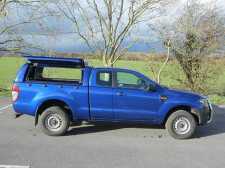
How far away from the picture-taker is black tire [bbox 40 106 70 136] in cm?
986

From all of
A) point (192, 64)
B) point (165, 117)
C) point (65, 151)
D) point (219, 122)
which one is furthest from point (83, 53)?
point (65, 151)

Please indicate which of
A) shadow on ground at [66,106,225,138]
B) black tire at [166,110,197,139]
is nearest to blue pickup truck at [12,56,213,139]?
black tire at [166,110,197,139]

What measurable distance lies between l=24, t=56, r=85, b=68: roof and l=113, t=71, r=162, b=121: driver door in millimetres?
1026

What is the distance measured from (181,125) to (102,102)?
1.90 m

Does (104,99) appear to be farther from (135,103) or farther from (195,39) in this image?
(195,39)

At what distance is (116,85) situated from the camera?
10141mm

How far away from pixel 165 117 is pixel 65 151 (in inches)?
110

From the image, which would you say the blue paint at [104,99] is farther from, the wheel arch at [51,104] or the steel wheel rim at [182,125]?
the steel wheel rim at [182,125]

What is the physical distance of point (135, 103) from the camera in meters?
10.0

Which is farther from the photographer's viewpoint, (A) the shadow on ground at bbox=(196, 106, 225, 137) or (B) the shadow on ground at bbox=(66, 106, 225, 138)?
(A) the shadow on ground at bbox=(196, 106, 225, 137)

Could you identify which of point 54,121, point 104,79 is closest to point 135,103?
point 104,79

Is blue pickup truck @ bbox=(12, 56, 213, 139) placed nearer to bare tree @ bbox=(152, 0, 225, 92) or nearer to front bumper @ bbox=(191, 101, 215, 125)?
front bumper @ bbox=(191, 101, 215, 125)

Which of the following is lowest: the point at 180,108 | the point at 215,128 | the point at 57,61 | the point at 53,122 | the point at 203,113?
the point at 215,128

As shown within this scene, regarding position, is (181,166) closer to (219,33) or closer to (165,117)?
(165,117)
